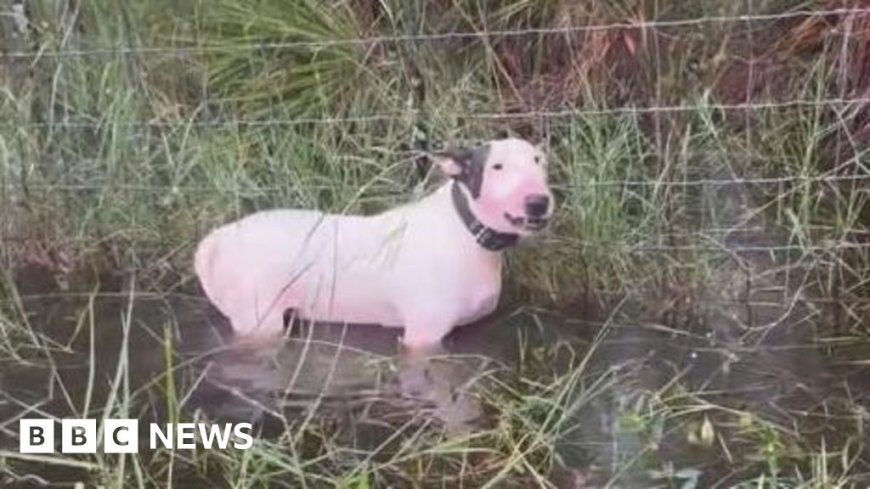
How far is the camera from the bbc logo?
2.00 m

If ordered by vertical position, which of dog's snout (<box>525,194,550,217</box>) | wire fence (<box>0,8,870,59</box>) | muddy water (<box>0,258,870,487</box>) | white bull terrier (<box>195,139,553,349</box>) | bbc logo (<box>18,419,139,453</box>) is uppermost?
wire fence (<box>0,8,870,59</box>)

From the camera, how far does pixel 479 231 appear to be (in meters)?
2.42

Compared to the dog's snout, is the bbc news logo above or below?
below

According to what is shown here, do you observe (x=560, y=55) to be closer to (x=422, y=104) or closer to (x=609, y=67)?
(x=609, y=67)

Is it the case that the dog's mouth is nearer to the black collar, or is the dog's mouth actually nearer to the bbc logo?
the black collar

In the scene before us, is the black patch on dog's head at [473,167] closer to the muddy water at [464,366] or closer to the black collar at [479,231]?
the black collar at [479,231]

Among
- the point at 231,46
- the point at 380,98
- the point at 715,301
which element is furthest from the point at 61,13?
the point at 715,301

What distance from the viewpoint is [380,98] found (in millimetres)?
3092

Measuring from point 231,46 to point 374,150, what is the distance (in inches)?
16.0

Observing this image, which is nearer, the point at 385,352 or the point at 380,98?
the point at 385,352

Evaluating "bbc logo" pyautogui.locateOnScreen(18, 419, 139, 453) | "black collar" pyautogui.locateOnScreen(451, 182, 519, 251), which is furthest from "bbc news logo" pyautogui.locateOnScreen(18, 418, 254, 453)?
"black collar" pyautogui.locateOnScreen(451, 182, 519, 251)

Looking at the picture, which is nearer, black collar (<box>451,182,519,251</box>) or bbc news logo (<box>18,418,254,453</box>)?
bbc news logo (<box>18,418,254,453</box>)

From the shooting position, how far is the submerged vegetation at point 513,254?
206 centimetres

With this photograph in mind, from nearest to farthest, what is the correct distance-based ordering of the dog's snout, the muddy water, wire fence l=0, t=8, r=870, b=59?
the muddy water
the dog's snout
wire fence l=0, t=8, r=870, b=59
